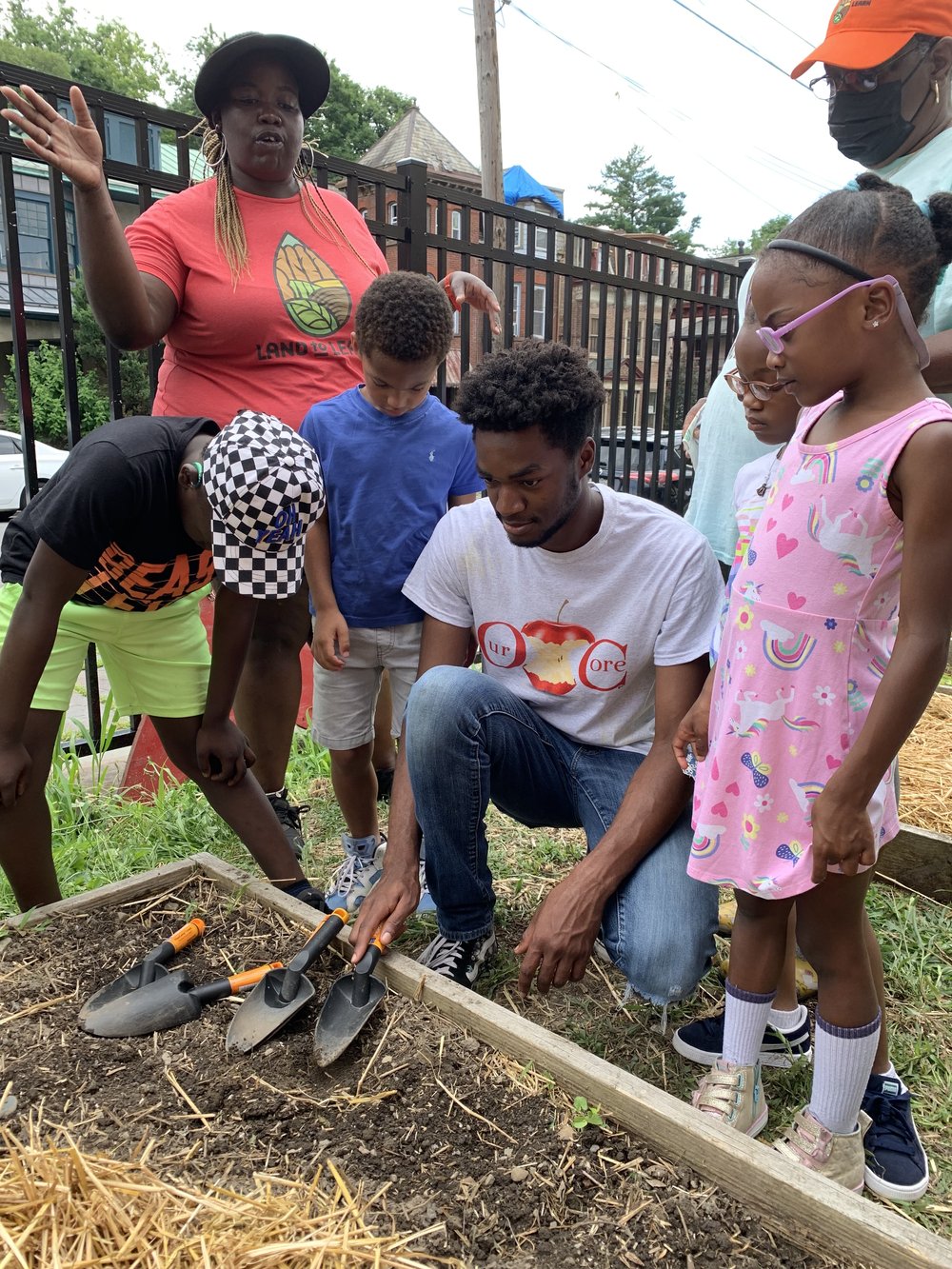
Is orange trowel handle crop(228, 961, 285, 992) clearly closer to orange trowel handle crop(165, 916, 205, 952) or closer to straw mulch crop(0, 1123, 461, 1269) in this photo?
orange trowel handle crop(165, 916, 205, 952)

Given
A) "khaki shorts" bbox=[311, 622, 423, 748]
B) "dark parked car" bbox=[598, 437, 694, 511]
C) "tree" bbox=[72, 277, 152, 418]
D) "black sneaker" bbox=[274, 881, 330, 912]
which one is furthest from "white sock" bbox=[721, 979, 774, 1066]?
"tree" bbox=[72, 277, 152, 418]

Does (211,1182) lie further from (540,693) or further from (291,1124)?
(540,693)

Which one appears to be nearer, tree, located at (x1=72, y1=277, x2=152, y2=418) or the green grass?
the green grass

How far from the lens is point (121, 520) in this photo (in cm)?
206

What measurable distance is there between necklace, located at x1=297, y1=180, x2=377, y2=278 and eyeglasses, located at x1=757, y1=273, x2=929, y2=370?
1723 mm

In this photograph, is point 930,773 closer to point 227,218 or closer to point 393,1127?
point 393,1127

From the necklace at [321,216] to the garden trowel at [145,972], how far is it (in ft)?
6.60

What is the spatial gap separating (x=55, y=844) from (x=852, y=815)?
2.47 meters

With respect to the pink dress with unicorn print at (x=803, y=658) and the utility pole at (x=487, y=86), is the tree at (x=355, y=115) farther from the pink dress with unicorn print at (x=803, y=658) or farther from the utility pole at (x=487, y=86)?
the pink dress with unicorn print at (x=803, y=658)

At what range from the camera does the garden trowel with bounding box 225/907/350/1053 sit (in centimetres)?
179

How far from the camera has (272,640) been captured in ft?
9.17

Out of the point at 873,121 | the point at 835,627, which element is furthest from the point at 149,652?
the point at 873,121

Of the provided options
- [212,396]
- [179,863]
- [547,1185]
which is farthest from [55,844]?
[547,1185]

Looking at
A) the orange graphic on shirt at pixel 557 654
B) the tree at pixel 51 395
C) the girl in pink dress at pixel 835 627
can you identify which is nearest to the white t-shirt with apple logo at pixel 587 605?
the orange graphic on shirt at pixel 557 654
